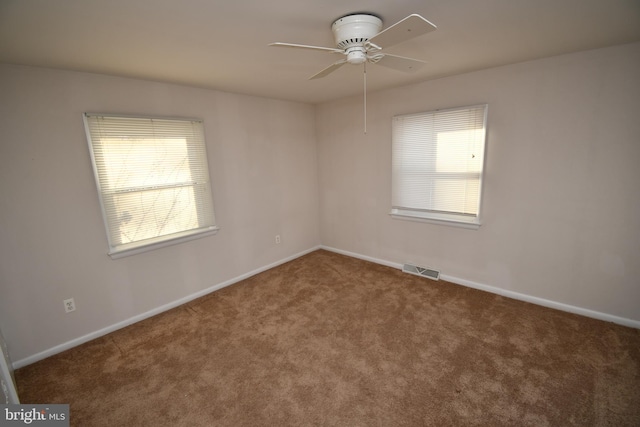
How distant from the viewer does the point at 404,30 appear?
1328 mm

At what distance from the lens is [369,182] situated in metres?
3.83

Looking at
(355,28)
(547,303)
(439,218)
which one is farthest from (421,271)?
(355,28)

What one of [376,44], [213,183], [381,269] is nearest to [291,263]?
[381,269]

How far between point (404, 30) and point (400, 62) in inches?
21.5

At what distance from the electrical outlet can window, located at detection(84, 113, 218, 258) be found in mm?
477

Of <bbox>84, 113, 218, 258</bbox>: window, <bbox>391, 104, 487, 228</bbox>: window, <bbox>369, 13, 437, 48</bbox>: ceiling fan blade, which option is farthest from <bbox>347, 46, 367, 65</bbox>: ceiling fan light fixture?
<bbox>84, 113, 218, 258</bbox>: window

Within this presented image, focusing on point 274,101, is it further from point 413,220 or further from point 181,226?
point 413,220

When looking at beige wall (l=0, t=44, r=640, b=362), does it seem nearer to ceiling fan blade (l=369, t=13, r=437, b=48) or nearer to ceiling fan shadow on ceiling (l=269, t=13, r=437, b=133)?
ceiling fan shadow on ceiling (l=269, t=13, r=437, b=133)

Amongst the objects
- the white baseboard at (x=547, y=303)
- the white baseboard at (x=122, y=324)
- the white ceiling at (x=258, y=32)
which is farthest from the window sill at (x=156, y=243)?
the white baseboard at (x=547, y=303)

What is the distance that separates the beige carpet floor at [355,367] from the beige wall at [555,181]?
364 millimetres

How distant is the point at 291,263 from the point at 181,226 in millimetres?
1669

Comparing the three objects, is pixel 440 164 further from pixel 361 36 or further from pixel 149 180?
pixel 149 180

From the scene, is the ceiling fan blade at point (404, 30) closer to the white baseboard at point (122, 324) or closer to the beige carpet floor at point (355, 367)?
the beige carpet floor at point (355, 367)

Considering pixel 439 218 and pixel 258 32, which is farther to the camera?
pixel 439 218
